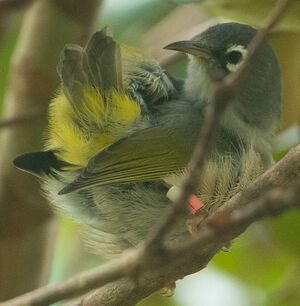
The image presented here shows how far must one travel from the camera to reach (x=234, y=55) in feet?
11.4

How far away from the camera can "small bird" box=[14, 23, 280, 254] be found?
Result: 2.89 meters

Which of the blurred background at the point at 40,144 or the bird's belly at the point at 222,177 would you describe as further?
the blurred background at the point at 40,144

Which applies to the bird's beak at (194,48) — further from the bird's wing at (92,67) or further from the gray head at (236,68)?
the bird's wing at (92,67)

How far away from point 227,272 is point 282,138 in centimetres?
93

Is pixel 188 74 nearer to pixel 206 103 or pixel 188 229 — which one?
pixel 206 103

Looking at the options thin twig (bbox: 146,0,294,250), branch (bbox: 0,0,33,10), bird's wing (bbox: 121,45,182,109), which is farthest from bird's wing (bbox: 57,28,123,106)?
thin twig (bbox: 146,0,294,250)

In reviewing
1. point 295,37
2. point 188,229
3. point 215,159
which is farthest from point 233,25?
point 188,229

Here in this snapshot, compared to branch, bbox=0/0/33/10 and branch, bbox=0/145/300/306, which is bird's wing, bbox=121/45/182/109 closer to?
branch, bbox=0/0/33/10

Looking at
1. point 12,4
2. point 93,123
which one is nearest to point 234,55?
point 93,123

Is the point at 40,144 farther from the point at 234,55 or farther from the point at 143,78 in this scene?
the point at 234,55

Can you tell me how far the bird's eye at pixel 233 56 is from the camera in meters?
3.47

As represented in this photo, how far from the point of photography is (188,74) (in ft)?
11.9

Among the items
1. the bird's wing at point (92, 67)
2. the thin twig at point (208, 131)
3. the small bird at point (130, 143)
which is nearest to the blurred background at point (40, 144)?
the small bird at point (130, 143)

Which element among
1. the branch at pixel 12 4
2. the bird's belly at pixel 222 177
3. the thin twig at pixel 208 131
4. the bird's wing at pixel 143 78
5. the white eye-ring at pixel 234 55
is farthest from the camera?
the white eye-ring at pixel 234 55
